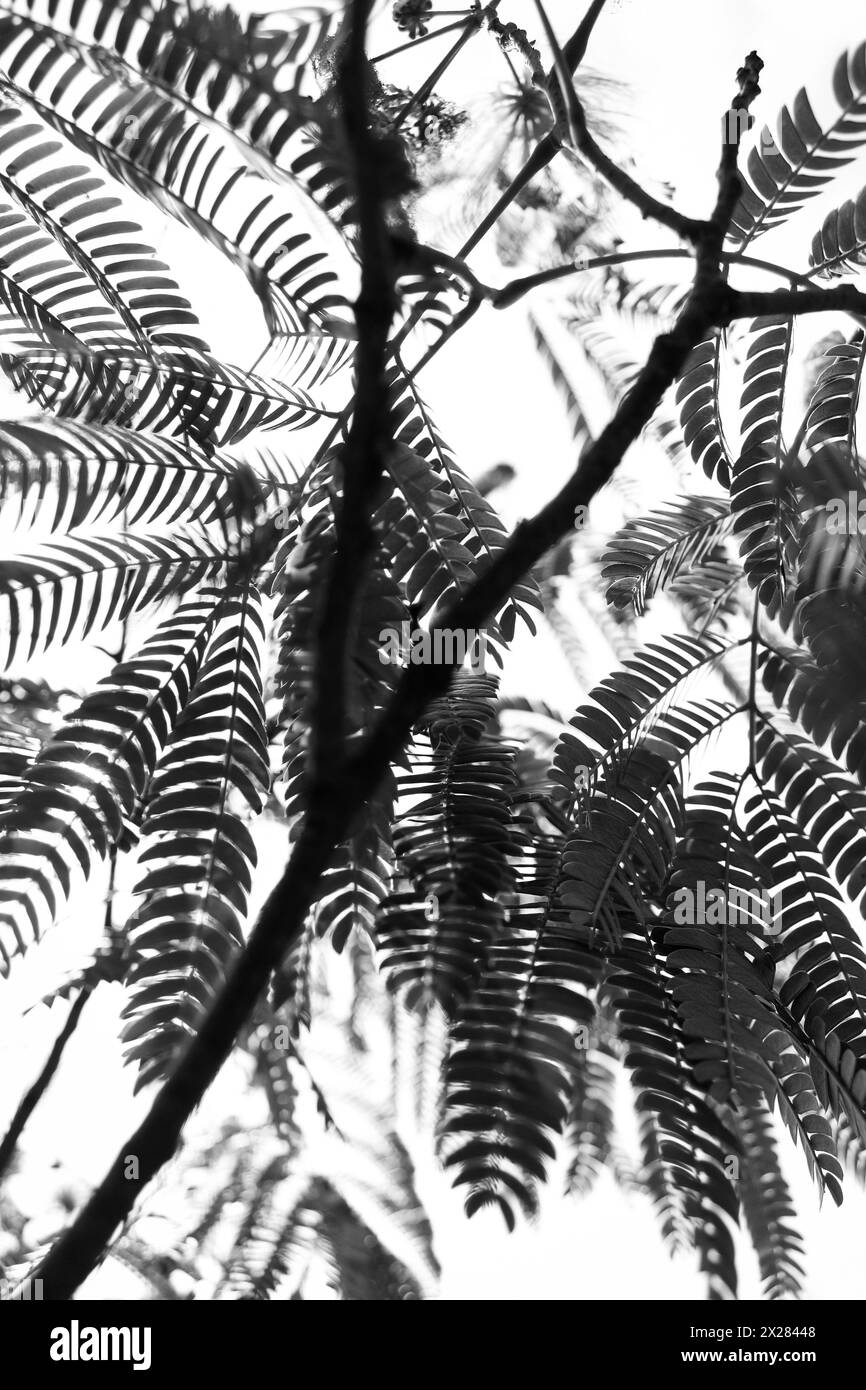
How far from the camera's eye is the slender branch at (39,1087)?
0.87 meters

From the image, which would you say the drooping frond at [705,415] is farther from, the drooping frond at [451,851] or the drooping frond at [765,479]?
the drooping frond at [451,851]

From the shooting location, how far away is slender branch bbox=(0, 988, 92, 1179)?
871 mm

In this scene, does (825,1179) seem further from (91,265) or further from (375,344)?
(91,265)

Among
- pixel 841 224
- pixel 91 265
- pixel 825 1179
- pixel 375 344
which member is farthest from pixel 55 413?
pixel 825 1179

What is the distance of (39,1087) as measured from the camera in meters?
0.90

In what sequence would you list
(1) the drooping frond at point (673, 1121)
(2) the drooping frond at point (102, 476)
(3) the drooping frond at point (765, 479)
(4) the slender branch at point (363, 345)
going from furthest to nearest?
(3) the drooping frond at point (765, 479) → (2) the drooping frond at point (102, 476) → (1) the drooping frond at point (673, 1121) → (4) the slender branch at point (363, 345)

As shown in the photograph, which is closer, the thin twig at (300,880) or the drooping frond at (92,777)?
the thin twig at (300,880)

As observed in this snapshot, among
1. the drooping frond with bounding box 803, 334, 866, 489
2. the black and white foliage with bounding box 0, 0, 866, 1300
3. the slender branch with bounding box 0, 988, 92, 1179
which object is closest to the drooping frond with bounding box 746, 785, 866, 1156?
the black and white foliage with bounding box 0, 0, 866, 1300

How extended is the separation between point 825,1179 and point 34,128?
0.90m

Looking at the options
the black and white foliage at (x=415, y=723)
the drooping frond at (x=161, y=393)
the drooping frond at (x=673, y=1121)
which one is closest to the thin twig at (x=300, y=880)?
the black and white foliage at (x=415, y=723)
